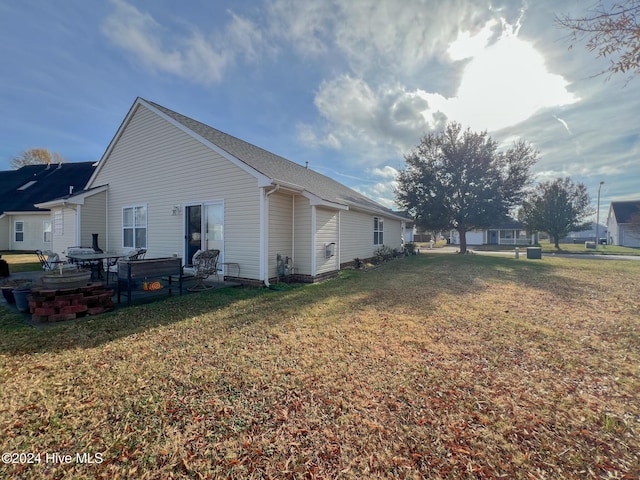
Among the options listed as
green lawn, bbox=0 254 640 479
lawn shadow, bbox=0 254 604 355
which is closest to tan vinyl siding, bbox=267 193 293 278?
lawn shadow, bbox=0 254 604 355

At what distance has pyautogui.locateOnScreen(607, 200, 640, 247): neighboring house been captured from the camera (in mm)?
31797

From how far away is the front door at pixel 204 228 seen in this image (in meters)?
8.30

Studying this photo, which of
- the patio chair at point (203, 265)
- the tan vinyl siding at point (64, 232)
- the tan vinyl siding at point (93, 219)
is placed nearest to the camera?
the patio chair at point (203, 265)

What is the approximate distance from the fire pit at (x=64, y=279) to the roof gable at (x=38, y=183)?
1833 centimetres

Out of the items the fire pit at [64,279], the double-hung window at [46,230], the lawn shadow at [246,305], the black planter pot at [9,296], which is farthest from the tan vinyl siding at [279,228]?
the double-hung window at [46,230]

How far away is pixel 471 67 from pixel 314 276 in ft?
30.7

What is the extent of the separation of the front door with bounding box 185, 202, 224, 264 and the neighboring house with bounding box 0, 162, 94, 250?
42.5 ft

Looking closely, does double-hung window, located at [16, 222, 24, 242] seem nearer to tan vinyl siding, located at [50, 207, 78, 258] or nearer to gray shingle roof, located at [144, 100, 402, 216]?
tan vinyl siding, located at [50, 207, 78, 258]

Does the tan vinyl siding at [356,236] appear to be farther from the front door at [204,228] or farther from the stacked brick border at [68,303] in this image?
the stacked brick border at [68,303]

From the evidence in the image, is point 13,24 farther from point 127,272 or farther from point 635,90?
point 635,90

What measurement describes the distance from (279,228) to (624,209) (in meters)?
50.7

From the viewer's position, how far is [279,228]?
8.14 meters

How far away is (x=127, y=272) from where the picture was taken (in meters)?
5.43

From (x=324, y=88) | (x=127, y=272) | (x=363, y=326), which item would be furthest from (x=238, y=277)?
(x=324, y=88)
